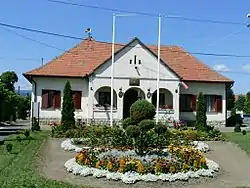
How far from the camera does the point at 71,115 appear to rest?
26.8m

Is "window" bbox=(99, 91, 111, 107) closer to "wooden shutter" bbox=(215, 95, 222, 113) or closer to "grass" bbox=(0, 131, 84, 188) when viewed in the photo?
"wooden shutter" bbox=(215, 95, 222, 113)

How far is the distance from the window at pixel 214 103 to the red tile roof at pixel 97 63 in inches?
57.7

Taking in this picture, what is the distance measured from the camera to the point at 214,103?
3794cm

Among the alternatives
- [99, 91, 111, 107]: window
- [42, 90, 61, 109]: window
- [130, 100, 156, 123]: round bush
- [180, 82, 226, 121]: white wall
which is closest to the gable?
[99, 91, 111, 107]: window

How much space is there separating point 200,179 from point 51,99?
22.6m

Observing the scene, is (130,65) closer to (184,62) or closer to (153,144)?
(184,62)

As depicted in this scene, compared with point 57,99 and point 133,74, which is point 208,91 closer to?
point 133,74

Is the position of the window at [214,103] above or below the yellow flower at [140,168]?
above

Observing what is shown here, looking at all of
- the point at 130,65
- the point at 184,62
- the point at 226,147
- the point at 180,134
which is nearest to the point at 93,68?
the point at 130,65

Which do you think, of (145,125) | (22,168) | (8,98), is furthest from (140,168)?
(8,98)

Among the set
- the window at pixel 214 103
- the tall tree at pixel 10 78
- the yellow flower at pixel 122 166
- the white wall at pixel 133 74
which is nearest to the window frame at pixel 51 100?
A: the white wall at pixel 133 74

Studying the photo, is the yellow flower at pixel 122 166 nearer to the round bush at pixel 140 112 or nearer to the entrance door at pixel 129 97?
the round bush at pixel 140 112

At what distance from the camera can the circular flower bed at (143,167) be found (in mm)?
13562

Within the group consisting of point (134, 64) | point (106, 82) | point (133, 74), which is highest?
point (134, 64)
